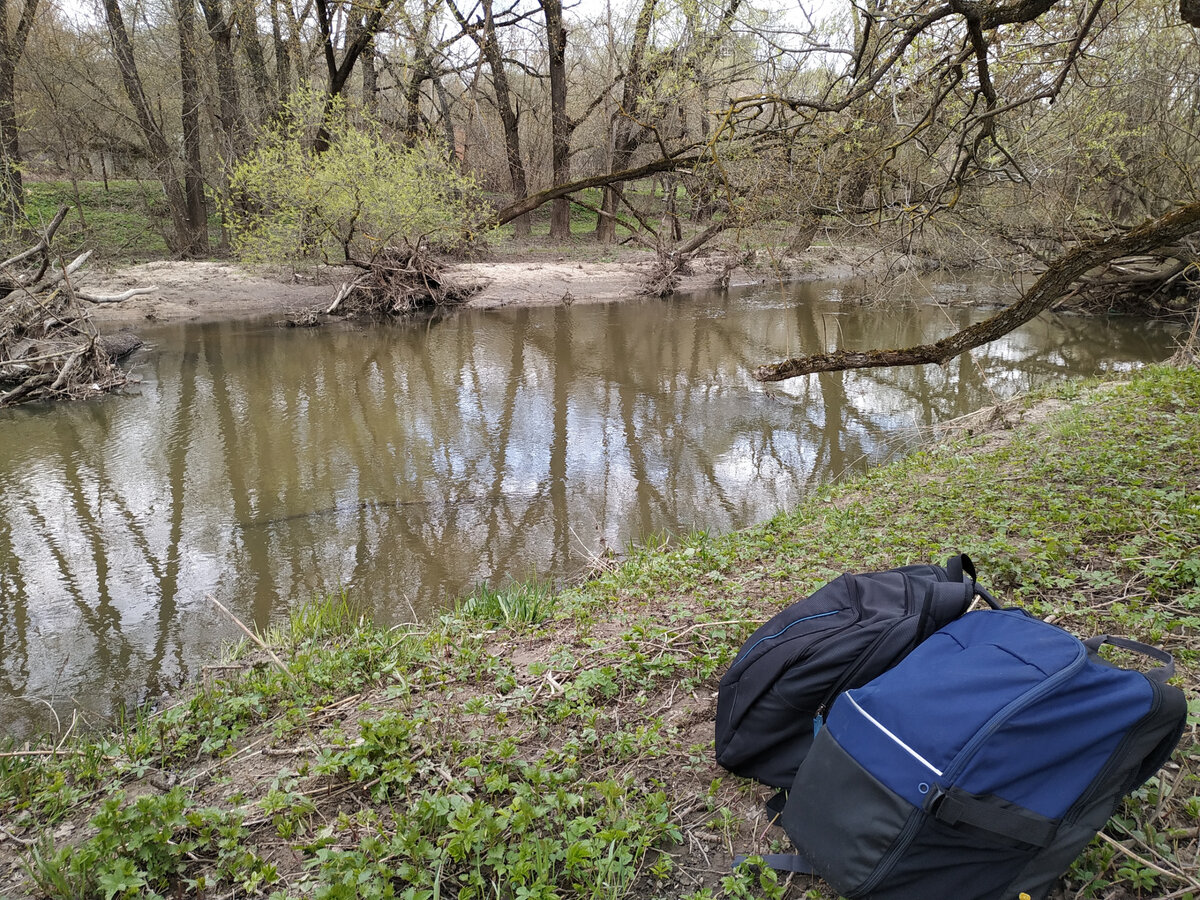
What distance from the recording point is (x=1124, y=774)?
1756mm

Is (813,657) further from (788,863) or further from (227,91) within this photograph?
(227,91)

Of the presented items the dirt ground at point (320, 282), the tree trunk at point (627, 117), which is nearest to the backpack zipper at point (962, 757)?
the tree trunk at point (627, 117)

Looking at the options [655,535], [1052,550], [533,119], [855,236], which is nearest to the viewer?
[1052,550]

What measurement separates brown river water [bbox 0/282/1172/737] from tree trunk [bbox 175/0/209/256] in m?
5.86

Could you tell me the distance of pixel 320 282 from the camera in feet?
60.1

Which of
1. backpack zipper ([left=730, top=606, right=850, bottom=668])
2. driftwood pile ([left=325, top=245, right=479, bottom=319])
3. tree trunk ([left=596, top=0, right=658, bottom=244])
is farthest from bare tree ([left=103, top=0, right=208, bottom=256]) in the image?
backpack zipper ([left=730, top=606, right=850, bottom=668])

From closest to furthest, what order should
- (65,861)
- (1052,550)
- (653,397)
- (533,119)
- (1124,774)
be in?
1. (1124,774)
2. (65,861)
3. (1052,550)
4. (653,397)
5. (533,119)

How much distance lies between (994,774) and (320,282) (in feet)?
62.5

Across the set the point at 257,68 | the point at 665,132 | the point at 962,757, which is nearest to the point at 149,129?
the point at 257,68

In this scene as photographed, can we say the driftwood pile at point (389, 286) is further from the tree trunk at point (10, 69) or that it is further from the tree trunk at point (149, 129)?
the tree trunk at point (10, 69)

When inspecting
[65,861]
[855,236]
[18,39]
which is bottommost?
[65,861]

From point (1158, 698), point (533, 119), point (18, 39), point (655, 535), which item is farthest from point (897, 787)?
point (533, 119)

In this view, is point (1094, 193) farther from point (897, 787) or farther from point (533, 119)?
point (533, 119)

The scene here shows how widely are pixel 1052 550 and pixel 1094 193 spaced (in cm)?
997
